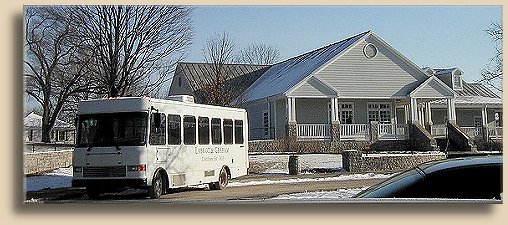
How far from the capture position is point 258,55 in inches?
358

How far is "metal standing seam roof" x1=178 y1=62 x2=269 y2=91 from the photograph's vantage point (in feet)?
29.4

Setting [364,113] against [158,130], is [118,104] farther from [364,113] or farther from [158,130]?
[364,113]

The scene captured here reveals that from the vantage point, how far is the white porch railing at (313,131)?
909 centimetres

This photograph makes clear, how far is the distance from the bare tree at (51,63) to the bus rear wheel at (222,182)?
193cm

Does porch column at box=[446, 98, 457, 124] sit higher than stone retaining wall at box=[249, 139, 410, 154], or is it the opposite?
porch column at box=[446, 98, 457, 124]

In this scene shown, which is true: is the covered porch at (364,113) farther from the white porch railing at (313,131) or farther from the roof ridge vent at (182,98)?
the roof ridge vent at (182,98)

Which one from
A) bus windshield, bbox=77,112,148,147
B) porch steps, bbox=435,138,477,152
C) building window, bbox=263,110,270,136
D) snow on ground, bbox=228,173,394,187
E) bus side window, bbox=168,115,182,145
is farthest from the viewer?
building window, bbox=263,110,270,136

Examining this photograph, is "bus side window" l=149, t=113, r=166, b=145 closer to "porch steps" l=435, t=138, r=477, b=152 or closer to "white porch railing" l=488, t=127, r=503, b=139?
"porch steps" l=435, t=138, r=477, b=152

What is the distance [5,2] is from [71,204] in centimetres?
246

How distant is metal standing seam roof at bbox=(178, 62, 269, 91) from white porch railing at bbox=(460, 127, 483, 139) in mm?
2674

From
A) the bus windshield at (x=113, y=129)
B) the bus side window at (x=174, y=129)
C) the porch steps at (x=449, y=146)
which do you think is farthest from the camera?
the porch steps at (x=449, y=146)

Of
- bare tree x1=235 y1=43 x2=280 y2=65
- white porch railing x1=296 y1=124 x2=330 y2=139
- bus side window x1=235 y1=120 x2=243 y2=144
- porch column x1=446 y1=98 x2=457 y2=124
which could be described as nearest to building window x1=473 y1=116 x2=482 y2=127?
porch column x1=446 y1=98 x2=457 y2=124

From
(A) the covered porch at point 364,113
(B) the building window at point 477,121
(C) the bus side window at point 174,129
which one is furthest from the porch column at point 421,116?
(C) the bus side window at point 174,129

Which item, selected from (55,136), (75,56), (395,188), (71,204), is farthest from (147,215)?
(395,188)
